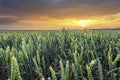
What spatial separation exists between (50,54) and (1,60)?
657mm

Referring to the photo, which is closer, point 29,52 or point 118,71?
point 118,71

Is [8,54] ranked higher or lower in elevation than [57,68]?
higher

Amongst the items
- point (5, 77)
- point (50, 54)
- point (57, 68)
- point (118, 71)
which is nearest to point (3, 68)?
point (5, 77)

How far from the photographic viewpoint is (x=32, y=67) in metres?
1.85

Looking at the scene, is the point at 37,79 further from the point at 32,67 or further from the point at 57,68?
the point at 57,68

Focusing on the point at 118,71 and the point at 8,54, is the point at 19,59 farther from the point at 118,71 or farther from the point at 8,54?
the point at 118,71

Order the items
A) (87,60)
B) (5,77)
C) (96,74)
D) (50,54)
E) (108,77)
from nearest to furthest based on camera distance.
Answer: (108,77), (5,77), (96,74), (87,60), (50,54)

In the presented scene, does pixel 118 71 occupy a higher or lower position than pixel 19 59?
lower

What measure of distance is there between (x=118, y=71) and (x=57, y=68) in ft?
1.84

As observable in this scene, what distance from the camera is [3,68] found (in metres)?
1.83

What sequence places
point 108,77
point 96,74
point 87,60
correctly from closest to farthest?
point 108,77 < point 96,74 < point 87,60

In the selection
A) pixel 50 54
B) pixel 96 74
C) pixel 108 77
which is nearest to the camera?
pixel 108 77

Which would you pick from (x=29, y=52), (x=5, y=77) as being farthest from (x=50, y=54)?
(x=5, y=77)

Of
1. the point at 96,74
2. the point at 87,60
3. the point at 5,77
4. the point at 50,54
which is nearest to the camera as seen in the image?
the point at 5,77
